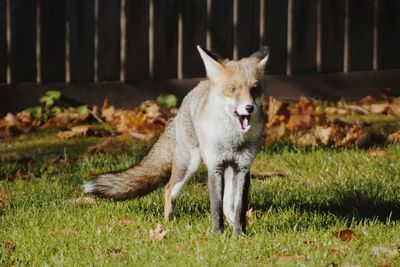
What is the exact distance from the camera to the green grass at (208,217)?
493 cm

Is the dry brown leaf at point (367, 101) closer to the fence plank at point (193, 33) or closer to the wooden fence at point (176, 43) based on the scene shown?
the wooden fence at point (176, 43)

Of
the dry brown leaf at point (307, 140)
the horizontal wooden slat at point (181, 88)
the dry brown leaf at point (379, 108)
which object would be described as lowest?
the dry brown leaf at point (307, 140)

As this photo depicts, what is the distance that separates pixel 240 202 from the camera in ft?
18.1

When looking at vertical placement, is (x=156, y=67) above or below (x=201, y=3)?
below

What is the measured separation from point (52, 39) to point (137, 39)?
90cm

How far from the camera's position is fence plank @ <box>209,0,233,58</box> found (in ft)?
32.6

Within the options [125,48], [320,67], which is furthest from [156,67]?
[320,67]

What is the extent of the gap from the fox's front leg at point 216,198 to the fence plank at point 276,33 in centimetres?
460

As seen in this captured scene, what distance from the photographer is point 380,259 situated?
4.79 meters

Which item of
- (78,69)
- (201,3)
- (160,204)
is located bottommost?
(160,204)

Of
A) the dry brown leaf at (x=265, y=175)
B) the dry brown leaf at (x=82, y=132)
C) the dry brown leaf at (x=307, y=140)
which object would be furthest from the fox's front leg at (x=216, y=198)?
the dry brown leaf at (x=82, y=132)

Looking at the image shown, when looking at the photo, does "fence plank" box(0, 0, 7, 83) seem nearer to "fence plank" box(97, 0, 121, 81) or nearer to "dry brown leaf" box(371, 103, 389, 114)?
"fence plank" box(97, 0, 121, 81)

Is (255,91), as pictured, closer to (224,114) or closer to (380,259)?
(224,114)

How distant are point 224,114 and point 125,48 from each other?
476 cm
